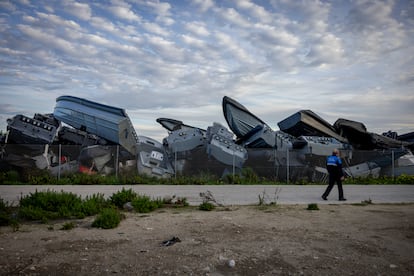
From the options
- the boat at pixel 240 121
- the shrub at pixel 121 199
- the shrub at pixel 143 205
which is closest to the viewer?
the shrub at pixel 143 205

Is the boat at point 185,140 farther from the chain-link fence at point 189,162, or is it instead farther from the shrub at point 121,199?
the shrub at point 121,199

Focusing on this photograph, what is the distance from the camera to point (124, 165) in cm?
1970

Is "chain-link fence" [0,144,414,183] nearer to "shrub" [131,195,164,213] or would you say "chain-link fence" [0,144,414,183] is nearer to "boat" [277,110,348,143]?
"boat" [277,110,348,143]

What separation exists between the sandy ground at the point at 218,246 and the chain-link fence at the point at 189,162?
11057 millimetres

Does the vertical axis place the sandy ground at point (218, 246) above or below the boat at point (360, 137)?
below

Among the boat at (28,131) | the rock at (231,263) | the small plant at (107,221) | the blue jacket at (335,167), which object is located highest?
the boat at (28,131)

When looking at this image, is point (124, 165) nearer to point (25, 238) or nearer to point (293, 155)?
point (293, 155)

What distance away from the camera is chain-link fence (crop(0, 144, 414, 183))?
1856 centimetres

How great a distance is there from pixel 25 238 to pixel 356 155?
18975 mm

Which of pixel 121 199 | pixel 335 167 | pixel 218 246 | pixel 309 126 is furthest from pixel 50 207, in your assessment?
pixel 309 126

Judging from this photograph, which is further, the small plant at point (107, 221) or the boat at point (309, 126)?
the boat at point (309, 126)

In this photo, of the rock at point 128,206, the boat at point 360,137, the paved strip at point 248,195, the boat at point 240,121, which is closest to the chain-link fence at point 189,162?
the boat at point 360,137

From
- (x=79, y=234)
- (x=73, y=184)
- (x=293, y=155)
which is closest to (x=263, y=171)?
(x=293, y=155)

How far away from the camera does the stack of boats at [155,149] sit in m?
18.9
